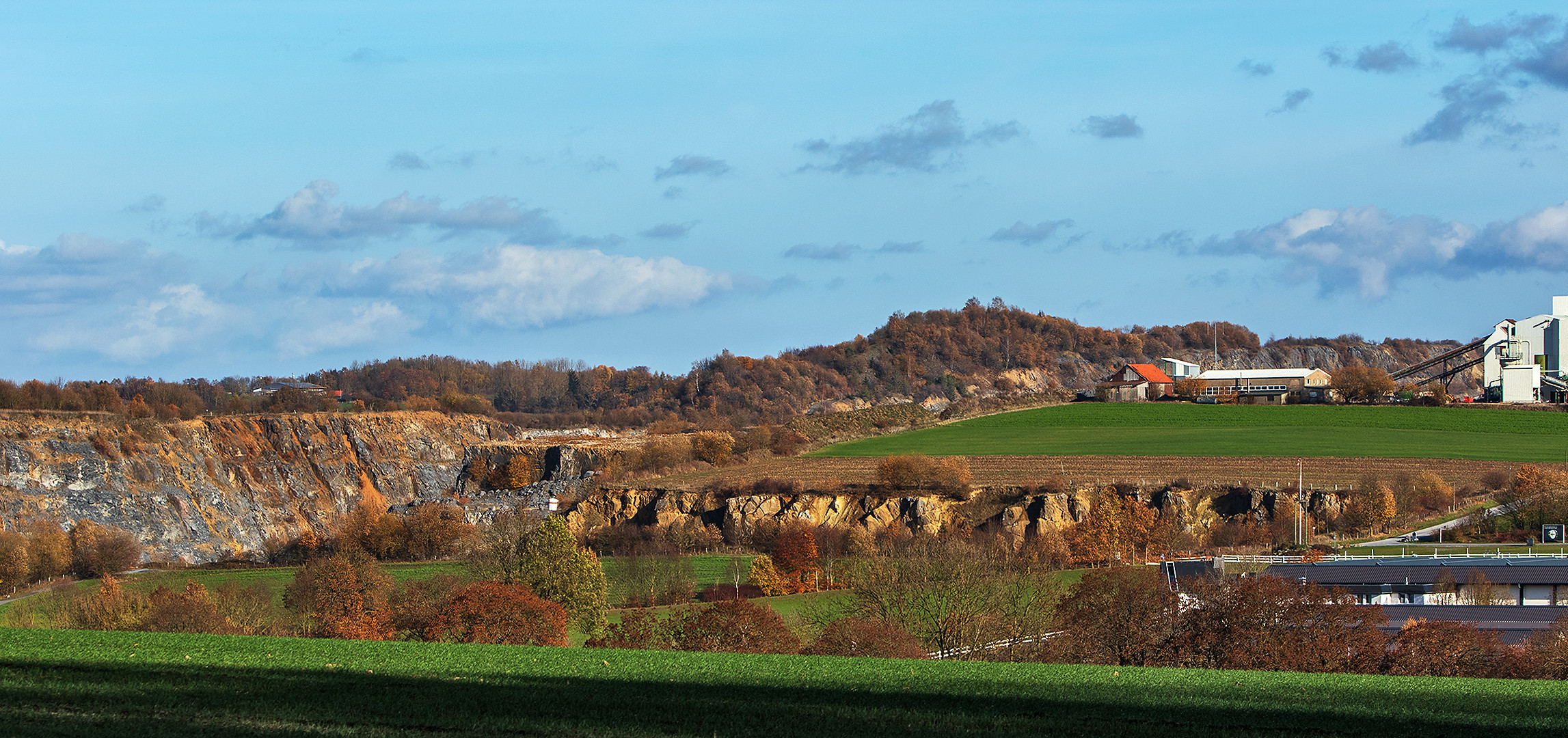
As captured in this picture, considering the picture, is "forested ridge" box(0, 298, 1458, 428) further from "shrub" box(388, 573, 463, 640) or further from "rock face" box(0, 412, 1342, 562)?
"shrub" box(388, 573, 463, 640)

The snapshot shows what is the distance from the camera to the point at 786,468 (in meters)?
85.4

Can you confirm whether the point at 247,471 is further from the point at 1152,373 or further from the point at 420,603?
the point at 1152,373

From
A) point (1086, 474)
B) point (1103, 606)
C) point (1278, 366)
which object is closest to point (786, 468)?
point (1086, 474)

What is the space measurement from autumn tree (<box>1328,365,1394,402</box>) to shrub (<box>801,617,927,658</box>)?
88.9 m

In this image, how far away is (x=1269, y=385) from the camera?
406ft

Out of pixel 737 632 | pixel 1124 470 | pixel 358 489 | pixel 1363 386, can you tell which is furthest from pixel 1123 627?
→ pixel 358 489

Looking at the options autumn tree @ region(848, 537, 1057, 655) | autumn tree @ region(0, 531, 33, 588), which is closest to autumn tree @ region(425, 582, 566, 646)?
autumn tree @ region(848, 537, 1057, 655)

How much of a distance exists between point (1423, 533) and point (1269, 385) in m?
66.9

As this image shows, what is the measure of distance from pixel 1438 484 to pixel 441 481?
82536 millimetres

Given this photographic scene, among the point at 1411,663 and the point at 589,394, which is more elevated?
the point at 589,394

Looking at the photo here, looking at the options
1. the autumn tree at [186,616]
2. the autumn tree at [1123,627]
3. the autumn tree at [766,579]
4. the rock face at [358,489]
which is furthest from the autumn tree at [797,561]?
the autumn tree at [186,616]

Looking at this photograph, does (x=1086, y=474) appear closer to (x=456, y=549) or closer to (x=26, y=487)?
(x=456, y=549)

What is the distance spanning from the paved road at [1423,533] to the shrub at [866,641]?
36904 mm

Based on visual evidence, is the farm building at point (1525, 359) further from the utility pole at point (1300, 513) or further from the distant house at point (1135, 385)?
the utility pole at point (1300, 513)
